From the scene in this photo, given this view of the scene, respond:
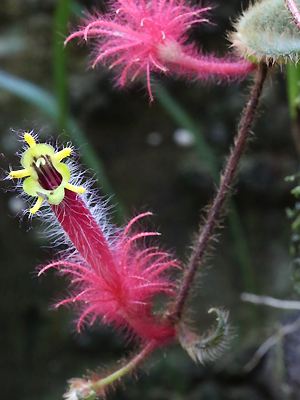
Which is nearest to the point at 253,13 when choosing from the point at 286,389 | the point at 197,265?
the point at 197,265

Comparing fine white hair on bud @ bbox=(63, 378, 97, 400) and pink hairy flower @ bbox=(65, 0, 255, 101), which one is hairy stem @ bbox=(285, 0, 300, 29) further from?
fine white hair on bud @ bbox=(63, 378, 97, 400)

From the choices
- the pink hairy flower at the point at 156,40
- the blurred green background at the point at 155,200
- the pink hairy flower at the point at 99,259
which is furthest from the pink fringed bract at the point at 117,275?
the blurred green background at the point at 155,200

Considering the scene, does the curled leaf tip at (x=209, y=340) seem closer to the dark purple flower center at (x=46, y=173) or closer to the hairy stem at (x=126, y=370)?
the hairy stem at (x=126, y=370)

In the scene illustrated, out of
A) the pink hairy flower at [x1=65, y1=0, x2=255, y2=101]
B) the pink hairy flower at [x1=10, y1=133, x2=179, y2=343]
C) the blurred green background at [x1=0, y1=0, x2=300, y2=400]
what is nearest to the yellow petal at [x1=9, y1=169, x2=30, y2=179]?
the pink hairy flower at [x1=10, y1=133, x2=179, y2=343]

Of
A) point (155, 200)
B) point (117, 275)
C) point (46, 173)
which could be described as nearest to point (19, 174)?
point (46, 173)

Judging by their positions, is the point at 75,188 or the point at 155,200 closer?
the point at 75,188

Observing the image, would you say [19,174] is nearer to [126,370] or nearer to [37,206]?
[37,206]
